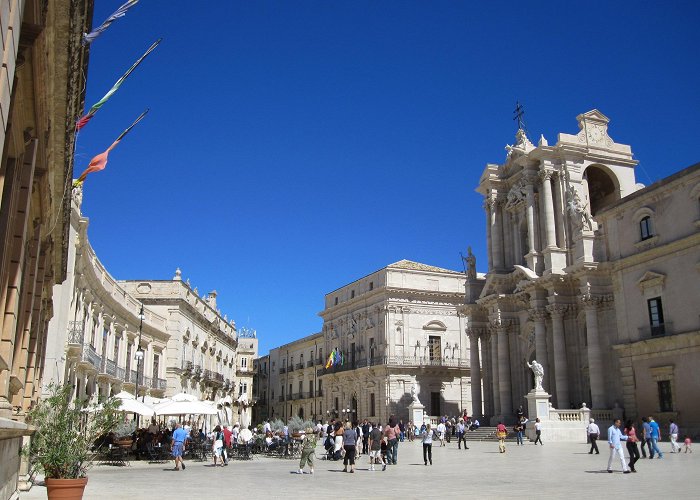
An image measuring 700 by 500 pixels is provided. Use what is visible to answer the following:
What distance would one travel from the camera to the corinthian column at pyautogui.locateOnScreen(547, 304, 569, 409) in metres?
34.8

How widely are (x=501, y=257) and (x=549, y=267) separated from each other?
6.32 meters

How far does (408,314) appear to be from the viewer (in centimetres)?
5506

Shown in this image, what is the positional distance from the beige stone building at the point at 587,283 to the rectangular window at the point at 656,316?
5 centimetres

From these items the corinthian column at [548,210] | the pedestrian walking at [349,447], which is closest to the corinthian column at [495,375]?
the corinthian column at [548,210]

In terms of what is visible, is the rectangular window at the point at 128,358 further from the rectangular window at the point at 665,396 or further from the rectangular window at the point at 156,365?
the rectangular window at the point at 665,396

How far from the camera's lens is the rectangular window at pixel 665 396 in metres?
28.6

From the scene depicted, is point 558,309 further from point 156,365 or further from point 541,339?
point 156,365

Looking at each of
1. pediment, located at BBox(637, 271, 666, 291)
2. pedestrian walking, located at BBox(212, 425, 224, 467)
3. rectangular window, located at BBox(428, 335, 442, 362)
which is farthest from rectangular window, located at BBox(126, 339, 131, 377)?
pediment, located at BBox(637, 271, 666, 291)

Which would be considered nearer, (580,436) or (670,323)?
(670,323)

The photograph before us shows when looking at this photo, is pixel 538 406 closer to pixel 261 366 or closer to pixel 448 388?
pixel 448 388

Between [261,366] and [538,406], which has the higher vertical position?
[261,366]

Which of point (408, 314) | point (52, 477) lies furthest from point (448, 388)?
point (52, 477)

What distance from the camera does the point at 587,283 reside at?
33.2 m

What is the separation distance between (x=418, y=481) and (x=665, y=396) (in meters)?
18.6
